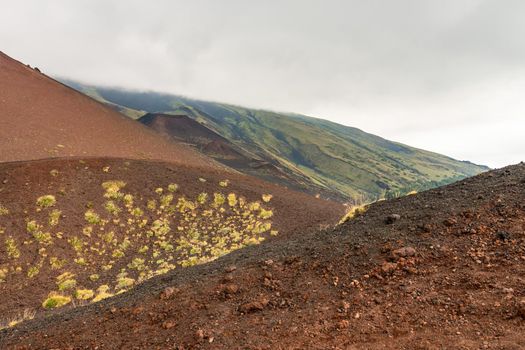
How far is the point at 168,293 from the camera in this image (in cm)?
1052

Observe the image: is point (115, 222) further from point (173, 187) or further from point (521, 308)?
Result: point (521, 308)

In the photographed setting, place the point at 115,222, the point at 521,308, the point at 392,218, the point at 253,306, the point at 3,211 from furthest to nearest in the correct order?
the point at 115,222, the point at 3,211, the point at 392,218, the point at 253,306, the point at 521,308

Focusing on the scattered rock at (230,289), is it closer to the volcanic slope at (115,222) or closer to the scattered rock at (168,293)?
the scattered rock at (168,293)

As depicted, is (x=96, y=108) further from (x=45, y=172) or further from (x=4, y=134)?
(x=45, y=172)

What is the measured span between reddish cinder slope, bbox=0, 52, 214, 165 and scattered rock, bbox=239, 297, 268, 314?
42036 millimetres

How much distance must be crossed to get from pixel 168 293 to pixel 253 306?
10.1 ft

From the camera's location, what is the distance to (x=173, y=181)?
107ft

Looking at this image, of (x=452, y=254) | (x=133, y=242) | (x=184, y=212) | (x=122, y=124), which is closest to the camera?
(x=452, y=254)

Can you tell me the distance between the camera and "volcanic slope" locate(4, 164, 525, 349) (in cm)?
672

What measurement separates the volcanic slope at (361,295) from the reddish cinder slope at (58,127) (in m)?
39.8

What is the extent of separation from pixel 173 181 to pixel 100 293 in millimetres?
14695

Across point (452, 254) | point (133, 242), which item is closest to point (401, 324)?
Result: point (452, 254)

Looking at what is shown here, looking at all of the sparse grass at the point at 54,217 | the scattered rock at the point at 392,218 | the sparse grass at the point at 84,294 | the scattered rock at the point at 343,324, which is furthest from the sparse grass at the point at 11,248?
the scattered rock at the point at 343,324

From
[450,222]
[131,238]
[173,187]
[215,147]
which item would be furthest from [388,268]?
[215,147]
